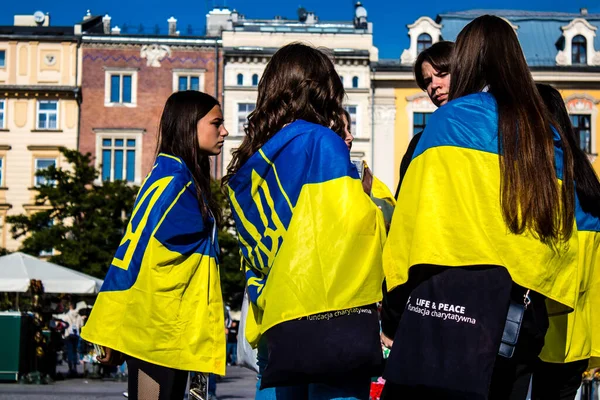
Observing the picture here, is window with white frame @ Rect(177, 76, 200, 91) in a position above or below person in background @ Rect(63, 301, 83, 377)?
above

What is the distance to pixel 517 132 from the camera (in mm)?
3426

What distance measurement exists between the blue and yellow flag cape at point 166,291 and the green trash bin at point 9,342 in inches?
606

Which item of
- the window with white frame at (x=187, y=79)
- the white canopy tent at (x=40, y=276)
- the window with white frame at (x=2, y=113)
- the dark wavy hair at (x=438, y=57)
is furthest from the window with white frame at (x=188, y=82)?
the dark wavy hair at (x=438, y=57)

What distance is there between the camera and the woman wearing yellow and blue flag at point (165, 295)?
4859mm

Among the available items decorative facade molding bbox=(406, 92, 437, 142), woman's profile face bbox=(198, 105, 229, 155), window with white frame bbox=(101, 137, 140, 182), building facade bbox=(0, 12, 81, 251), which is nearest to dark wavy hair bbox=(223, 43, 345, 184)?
woman's profile face bbox=(198, 105, 229, 155)

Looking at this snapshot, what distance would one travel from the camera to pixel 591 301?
14.8 ft

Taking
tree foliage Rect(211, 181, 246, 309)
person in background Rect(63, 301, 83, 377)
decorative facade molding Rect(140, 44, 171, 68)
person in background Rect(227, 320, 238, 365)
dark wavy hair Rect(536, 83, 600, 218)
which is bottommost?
person in background Rect(227, 320, 238, 365)

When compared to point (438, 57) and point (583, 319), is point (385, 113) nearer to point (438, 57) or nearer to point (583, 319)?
point (438, 57)

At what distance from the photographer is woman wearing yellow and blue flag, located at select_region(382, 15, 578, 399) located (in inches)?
122

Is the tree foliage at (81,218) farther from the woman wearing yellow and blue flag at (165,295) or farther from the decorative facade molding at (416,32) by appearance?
the woman wearing yellow and blue flag at (165,295)

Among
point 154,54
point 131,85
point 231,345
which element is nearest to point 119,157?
point 131,85

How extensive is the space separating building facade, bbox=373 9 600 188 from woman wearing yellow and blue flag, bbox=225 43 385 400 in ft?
142

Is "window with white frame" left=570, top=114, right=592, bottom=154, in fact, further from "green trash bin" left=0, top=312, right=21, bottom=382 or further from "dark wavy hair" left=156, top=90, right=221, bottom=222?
"dark wavy hair" left=156, top=90, right=221, bottom=222

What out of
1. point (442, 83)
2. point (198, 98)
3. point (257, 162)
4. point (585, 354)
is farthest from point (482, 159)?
point (198, 98)
